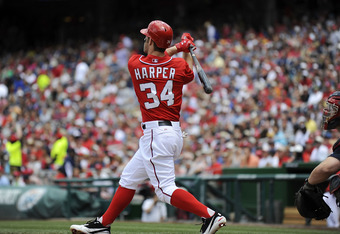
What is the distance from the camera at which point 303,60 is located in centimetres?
1678

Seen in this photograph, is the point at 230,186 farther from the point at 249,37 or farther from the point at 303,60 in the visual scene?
the point at 249,37

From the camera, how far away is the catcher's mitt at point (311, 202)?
541 centimetres

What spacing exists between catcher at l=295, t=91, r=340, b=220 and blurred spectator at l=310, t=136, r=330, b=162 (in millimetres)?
6181

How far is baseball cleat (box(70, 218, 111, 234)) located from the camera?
19.9 feet

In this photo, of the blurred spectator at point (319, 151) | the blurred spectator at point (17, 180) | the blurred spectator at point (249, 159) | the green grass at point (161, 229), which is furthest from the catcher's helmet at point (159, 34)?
the blurred spectator at point (17, 180)

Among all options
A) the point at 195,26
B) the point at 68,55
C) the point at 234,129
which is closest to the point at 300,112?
the point at 234,129

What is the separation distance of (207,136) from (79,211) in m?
4.48

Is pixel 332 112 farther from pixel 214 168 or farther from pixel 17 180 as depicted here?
pixel 17 180

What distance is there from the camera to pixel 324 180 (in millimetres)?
5250

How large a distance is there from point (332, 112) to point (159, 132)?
1.58m

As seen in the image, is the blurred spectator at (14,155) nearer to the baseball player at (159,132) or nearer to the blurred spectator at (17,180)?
the blurred spectator at (17,180)

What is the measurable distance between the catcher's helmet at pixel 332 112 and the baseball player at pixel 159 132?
130 centimetres

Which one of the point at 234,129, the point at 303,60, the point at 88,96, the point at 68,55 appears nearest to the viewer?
the point at 234,129

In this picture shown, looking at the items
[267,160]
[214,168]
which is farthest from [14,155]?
[267,160]
